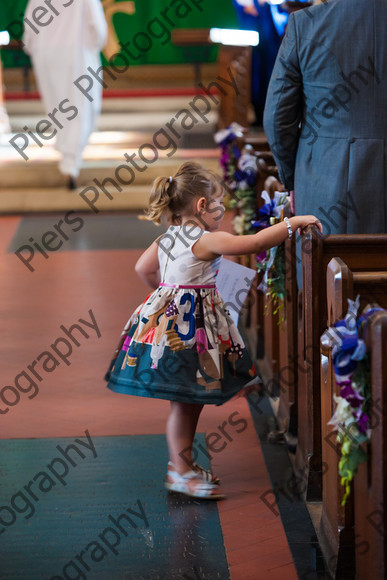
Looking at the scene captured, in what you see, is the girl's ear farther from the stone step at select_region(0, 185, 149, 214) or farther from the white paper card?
the stone step at select_region(0, 185, 149, 214)

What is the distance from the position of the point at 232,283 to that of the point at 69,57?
6.24 meters

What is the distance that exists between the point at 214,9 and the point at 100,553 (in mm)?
12270

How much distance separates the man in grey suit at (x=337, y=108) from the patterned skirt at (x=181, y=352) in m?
0.63

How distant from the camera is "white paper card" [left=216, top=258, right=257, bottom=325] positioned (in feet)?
11.8

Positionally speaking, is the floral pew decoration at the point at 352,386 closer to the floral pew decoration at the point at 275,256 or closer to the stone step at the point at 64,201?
the floral pew decoration at the point at 275,256

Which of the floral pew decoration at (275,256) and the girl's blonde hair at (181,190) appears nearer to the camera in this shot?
the girl's blonde hair at (181,190)

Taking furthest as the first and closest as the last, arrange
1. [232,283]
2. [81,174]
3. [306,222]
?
[81,174] → [232,283] → [306,222]

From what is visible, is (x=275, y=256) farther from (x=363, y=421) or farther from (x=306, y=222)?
(x=363, y=421)

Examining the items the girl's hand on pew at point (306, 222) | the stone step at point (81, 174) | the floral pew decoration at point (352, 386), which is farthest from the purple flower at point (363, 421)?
the stone step at point (81, 174)

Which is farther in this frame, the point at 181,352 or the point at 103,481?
the point at 103,481

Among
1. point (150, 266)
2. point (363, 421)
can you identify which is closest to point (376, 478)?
point (363, 421)

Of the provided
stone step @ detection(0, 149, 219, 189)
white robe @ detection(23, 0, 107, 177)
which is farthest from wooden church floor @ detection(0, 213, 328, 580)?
stone step @ detection(0, 149, 219, 189)

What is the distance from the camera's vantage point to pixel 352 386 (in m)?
2.24

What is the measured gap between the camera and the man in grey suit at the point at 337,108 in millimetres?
3430
